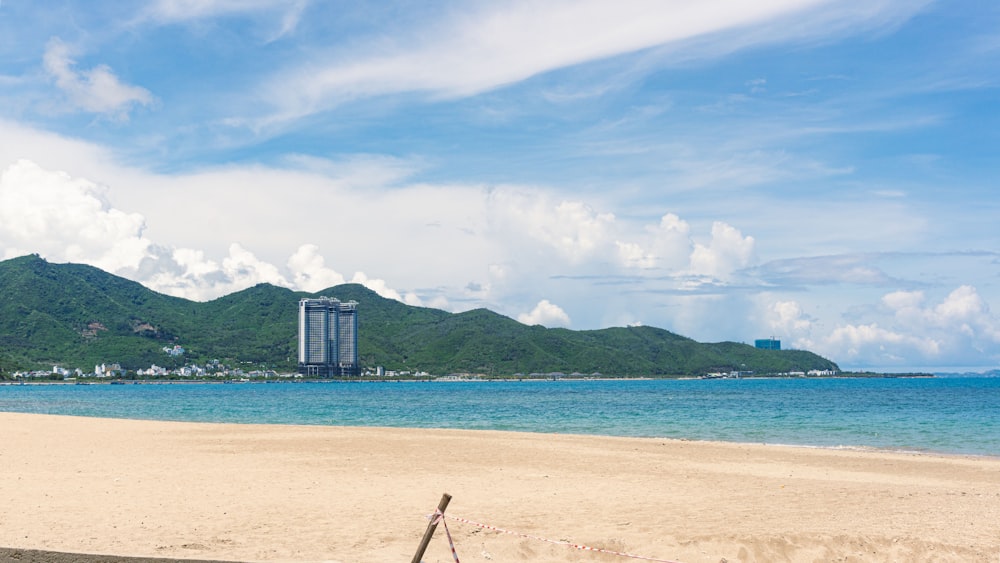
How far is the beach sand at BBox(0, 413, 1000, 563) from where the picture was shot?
44.8 ft

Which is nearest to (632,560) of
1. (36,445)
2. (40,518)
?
(40,518)

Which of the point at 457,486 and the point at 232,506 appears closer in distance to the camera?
the point at 232,506

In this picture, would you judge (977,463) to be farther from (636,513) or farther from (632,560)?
(632,560)

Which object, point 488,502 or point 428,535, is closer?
point 428,535

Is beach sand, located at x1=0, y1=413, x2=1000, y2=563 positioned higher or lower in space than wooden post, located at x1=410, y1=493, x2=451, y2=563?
lower

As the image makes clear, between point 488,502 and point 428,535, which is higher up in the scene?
point 428,535

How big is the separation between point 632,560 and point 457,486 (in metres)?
8.26

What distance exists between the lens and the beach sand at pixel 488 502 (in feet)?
44.8

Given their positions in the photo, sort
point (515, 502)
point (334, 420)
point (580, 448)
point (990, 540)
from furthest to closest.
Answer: point (334, 420) → point (580, 448) → point (515, 502) → point (990, 540)

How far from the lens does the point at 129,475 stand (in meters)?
21.3

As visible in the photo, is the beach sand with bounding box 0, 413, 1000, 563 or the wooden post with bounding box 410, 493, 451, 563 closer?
the wooden post with bounding box 410, 493, 451, 563

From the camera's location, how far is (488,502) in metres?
18.3

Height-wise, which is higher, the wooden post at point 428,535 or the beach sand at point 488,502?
the wooden post at point 428,535

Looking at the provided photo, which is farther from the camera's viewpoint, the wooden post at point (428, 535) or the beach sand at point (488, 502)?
the beach sand at point (488, 502)
